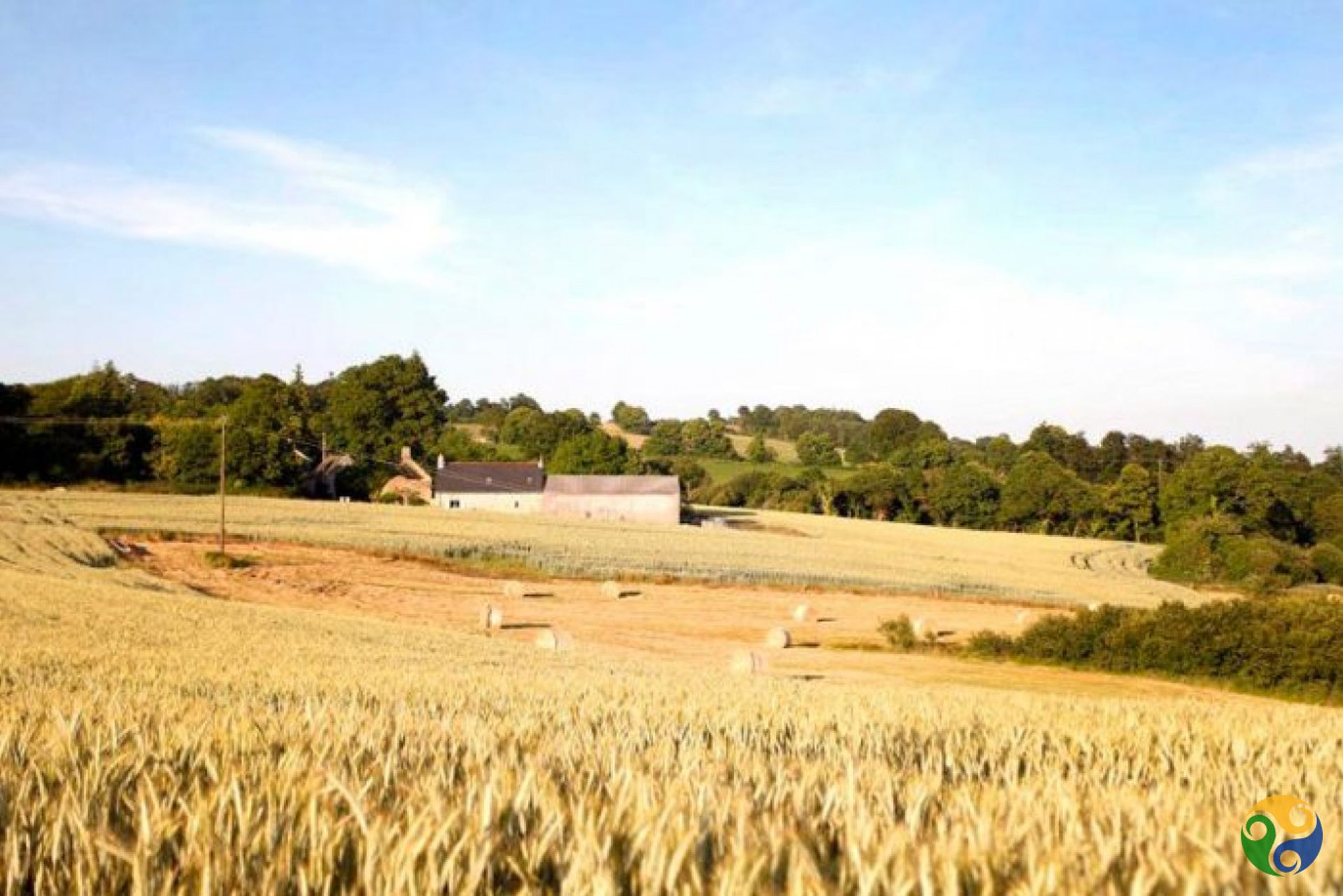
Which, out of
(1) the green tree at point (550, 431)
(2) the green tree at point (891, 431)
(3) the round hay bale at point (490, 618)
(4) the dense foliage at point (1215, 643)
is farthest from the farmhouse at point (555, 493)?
(2) the green tree at point (891, 431)

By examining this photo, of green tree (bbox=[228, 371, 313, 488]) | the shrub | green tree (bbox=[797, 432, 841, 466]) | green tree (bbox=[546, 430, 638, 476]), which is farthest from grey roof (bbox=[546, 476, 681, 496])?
green tree (bbox=[797, 432, 841, 466])

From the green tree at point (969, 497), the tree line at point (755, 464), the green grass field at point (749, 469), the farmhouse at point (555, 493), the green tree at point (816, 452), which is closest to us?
the tree line at point (755, 464)

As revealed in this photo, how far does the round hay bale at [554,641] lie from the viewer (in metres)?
29.7

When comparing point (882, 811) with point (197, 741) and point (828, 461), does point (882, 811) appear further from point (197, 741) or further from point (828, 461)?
point (828, 461)

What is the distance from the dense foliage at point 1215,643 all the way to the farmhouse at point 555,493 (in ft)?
190

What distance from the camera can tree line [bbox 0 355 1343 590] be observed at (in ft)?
292

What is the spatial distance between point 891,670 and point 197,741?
28.8 meters

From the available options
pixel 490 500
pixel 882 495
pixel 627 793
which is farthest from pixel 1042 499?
pixel 627 793

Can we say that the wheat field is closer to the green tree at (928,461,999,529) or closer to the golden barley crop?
the green tree at (928,461,999,529)

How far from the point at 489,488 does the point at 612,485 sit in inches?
494

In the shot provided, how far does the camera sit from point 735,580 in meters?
58.6

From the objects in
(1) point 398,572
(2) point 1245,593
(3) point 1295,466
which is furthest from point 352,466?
(3) point 1295,466

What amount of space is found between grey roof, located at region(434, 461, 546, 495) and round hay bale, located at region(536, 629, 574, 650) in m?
71.0

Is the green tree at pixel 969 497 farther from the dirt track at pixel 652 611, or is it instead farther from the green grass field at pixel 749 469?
the dirt track at pixel 652 611
